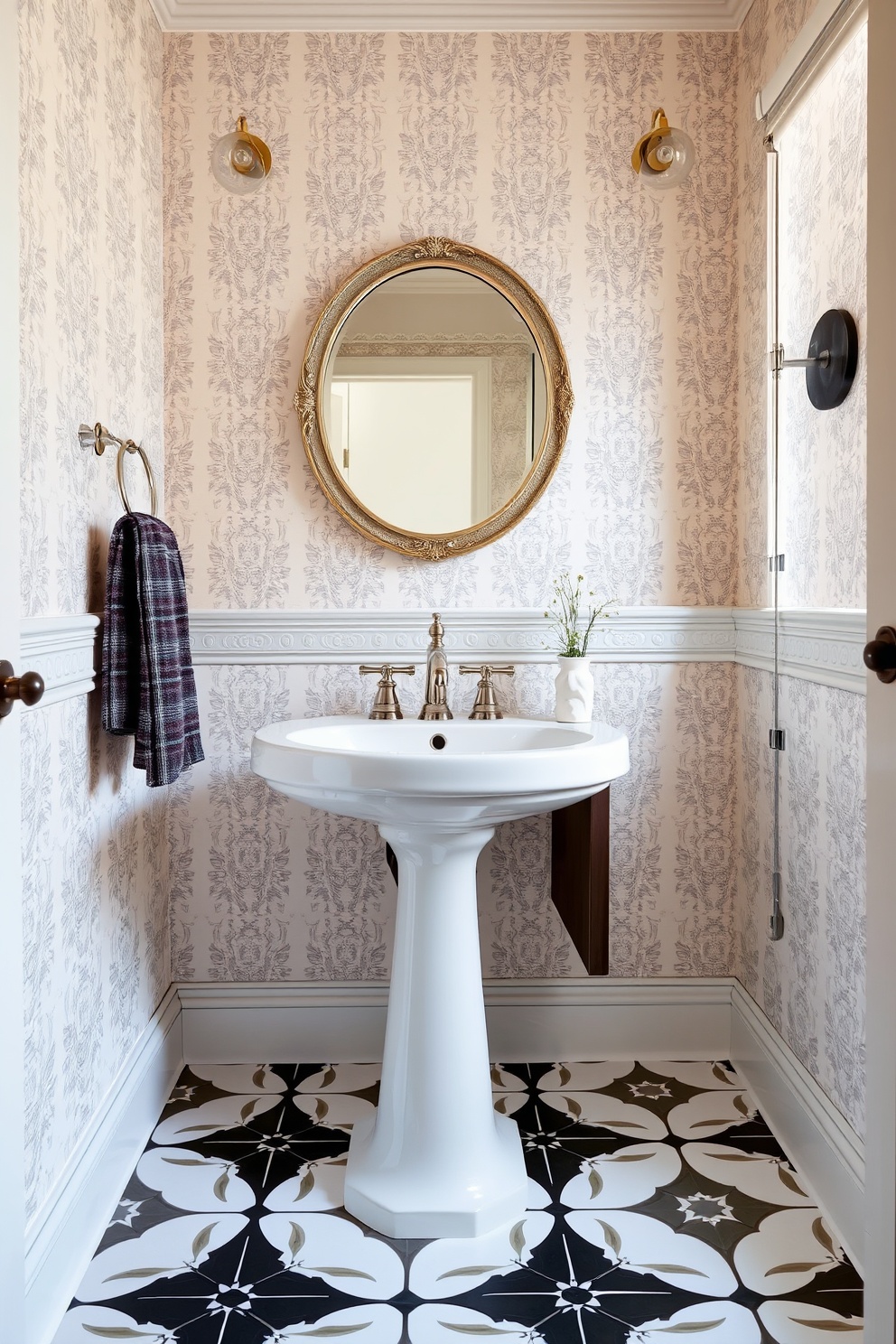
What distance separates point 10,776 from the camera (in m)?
0.94

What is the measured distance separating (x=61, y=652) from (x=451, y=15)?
5.14ft

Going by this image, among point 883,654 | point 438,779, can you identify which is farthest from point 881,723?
point 438,779

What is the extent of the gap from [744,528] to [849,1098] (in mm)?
1110

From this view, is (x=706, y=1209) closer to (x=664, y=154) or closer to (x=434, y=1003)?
(x=434, y=1003)

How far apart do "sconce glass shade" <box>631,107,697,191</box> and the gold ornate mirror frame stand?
36 centimetres

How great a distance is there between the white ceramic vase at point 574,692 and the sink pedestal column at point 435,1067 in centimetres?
39

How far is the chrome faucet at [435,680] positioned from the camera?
1.90 meters

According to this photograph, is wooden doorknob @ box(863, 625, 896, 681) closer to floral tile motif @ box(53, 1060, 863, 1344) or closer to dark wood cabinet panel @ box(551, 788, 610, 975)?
dark wood cabinet panel @ box(551, 788, 610, 975)

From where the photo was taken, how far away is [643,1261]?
1449 mm

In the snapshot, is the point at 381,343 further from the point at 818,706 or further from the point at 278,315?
the point at 818,706

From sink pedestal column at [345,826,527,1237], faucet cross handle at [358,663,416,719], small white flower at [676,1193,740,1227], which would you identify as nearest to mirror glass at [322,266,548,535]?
faucet cross handle at [358,663,416,719]

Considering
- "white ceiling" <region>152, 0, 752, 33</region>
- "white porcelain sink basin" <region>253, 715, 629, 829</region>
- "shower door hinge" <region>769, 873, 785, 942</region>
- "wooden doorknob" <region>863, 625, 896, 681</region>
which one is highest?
"white ceiling" <region>152, 0, 752, 33</region>

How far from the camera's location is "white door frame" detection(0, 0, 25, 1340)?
914 millimetres

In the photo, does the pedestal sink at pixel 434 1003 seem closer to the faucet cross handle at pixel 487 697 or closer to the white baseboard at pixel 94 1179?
the faucet cross handle at pixel 487 697
